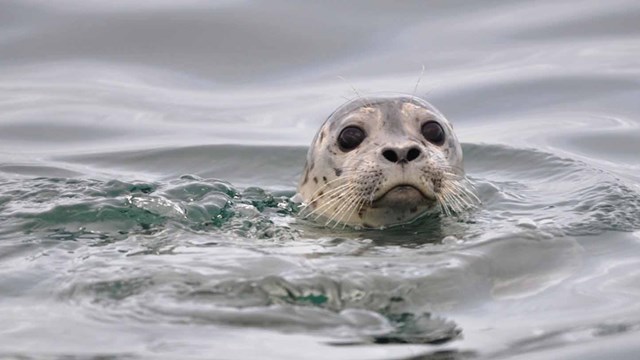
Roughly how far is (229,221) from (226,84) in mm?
4038

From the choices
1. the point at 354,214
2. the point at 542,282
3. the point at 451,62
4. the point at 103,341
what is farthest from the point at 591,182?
the point at 103,341

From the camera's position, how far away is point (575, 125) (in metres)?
10.3

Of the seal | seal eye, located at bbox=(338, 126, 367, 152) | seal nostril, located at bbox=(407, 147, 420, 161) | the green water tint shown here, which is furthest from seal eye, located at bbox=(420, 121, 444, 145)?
the green water tint

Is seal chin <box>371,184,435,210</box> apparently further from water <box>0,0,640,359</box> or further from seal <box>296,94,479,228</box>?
water <box>0,0,640,359</box>

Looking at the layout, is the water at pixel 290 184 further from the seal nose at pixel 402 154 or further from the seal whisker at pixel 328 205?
the seal nose at pixel 402 154

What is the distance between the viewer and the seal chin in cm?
694

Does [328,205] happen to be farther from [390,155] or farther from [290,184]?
[290,184]

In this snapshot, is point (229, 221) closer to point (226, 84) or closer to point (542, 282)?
point (542, 282)

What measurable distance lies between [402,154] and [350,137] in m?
0.59

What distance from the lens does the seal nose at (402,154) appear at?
6.90 metres

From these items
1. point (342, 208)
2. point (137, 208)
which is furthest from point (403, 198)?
point (137, 208)

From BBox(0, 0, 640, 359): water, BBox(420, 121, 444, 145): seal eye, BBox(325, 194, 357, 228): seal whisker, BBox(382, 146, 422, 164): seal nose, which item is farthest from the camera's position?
BBox(420, 121, 444, 145): seal eye

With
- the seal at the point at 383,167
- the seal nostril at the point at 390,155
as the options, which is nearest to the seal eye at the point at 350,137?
the seal at the point at 383,167

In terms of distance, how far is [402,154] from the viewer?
6895 millimetres
